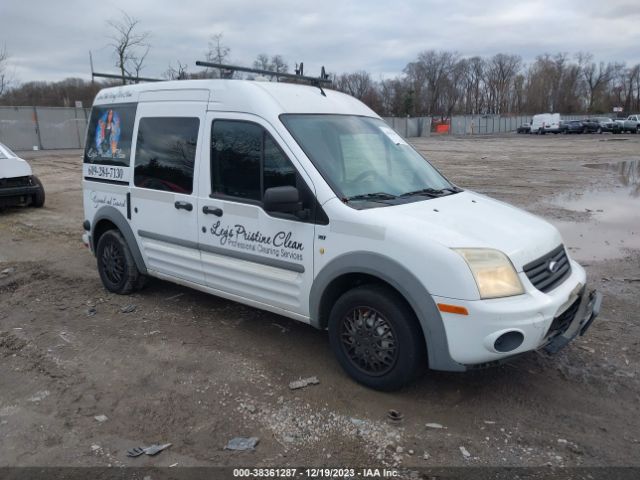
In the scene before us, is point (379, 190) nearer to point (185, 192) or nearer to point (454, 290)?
point (454, 290)

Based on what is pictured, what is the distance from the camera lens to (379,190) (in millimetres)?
4176

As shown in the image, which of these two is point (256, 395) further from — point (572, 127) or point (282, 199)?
point (572, 127)

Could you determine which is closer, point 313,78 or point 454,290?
point 454,290

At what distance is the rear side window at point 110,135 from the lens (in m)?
5.63

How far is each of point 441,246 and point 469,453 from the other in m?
1.24

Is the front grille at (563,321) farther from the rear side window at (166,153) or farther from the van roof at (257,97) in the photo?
the rear side window at (166,153)

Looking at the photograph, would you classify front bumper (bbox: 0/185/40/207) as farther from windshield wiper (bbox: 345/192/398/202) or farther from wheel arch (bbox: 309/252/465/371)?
windshield wiper (bbox: 345/192/398/202)

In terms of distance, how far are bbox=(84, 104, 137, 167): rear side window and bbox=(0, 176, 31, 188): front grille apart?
21.0 feet

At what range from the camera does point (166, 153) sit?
5145 millimetres

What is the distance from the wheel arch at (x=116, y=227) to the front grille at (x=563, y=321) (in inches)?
157

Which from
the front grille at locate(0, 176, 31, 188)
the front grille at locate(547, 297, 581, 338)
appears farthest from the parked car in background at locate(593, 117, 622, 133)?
the front grille at locate(547, 297, 581, 338)

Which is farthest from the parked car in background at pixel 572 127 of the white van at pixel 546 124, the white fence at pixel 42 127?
the white fence at pixel 42 127

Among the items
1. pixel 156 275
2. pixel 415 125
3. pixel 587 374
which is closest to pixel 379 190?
pixel 587 374

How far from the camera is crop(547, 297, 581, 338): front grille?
361 cm
